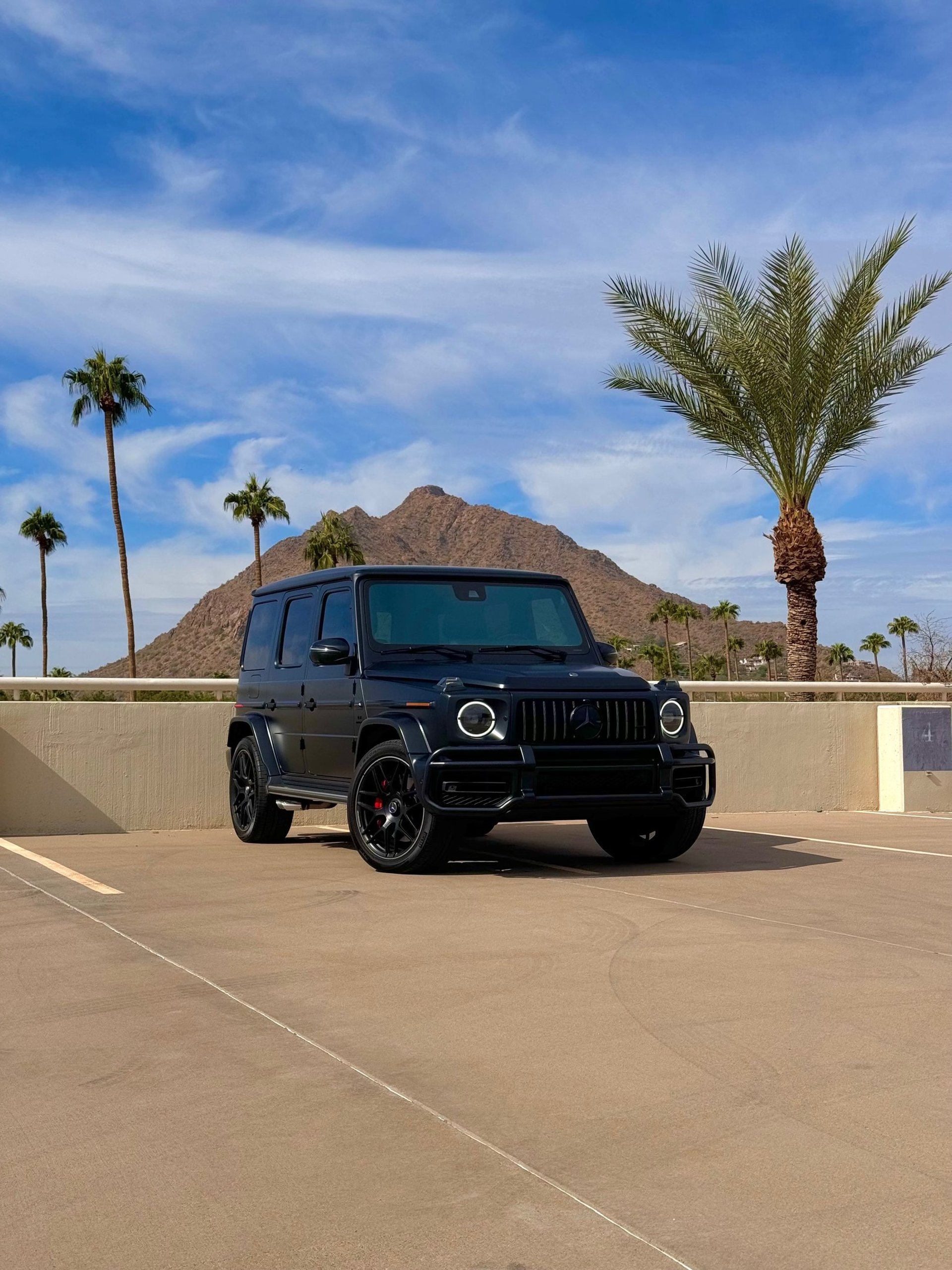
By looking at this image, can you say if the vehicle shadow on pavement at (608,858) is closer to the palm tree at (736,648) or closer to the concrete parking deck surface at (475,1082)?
the concrete parking deck surface at (475,1082)

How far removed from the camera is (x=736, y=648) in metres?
120

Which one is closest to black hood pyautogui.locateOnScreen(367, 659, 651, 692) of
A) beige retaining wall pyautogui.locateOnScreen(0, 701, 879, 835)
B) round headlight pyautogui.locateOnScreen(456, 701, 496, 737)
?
round headlight pyautogui.locateOnScreen(456, 701, 496, 737)

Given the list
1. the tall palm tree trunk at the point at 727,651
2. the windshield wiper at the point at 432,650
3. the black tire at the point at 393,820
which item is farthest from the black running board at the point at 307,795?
the tall palm tree trunk at the point at 727,651

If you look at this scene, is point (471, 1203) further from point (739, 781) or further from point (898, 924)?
point (739, 781)

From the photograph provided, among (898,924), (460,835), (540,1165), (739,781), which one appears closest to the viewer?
(540,1165)

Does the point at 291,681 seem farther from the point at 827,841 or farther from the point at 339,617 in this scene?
the point at 827,841

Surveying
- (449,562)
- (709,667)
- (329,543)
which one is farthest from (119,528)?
(449,562)

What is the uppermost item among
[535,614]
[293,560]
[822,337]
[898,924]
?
[293,560]

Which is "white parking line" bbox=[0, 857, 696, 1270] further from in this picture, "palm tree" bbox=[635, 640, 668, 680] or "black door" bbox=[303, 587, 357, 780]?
"palm tree" bbox=[635, 640, 668, 680]

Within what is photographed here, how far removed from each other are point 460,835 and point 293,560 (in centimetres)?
13892

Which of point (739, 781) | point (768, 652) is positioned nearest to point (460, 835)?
Result: point (739, 781)

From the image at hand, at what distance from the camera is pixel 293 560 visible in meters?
146

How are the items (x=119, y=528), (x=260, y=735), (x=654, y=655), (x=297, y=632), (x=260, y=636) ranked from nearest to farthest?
1. (x=297, y=632)
2. (x=260, y=735)
3. (x=260, y=636)
4. (x=119, y=528)
5. (x=654, y=655)

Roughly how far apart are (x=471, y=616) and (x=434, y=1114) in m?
6.34
